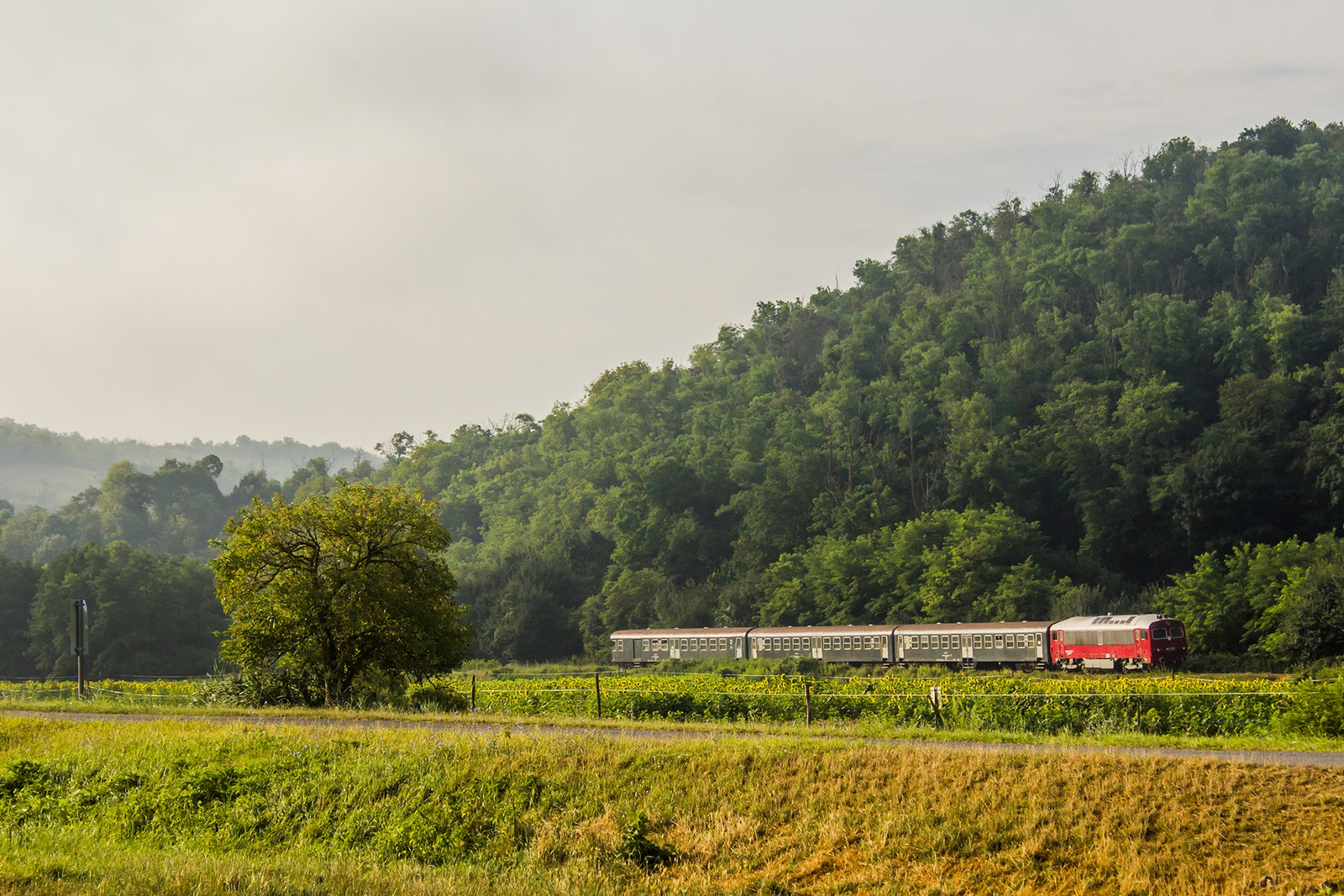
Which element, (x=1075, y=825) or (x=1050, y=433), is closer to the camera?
(x=1075, y=825)

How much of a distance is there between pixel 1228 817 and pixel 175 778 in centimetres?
1503

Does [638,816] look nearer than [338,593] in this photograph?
Yes

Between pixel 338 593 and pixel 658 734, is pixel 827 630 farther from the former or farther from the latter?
pixel 658 734

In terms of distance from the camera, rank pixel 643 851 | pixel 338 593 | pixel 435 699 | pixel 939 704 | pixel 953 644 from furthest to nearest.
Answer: pixel 953 644
pixel 435 699
pixel 338 593
pixel 939 704
pixel 643 851

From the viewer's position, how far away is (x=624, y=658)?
73.6m

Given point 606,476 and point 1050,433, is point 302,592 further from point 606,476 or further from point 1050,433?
point 606,476

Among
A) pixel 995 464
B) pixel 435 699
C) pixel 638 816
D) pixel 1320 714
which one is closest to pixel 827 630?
pixel 995 464

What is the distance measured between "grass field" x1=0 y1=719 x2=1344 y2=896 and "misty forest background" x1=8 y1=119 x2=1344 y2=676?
3649cm

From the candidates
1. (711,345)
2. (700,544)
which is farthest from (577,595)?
(711,345)

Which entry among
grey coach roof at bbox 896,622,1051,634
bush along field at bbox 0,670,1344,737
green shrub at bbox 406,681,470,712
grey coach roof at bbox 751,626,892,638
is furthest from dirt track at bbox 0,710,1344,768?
grey coach roof at bbox 751,626,892,638

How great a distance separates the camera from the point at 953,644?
185ft

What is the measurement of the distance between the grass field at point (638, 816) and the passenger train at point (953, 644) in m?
36.8

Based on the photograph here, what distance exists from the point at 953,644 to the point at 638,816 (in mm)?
44188

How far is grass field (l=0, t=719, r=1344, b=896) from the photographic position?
491 inches
